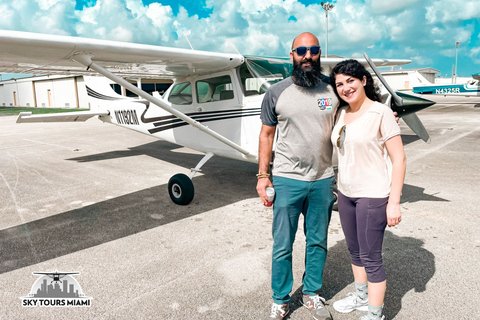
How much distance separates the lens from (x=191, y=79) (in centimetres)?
563

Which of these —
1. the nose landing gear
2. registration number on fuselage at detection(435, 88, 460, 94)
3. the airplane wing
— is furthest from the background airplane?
the nose landing gear

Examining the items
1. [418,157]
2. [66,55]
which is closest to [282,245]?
[66,55]

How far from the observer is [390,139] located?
1.94 metres

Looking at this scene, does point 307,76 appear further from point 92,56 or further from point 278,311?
point 92,56

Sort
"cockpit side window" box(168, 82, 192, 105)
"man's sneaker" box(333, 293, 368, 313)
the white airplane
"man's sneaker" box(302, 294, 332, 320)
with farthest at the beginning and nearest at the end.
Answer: "cockpit side window" box(168, 82, 192, 105), the white airplane, "man's sneaker" box(333, 293, 368, 313), "man's sneaker" box(302, 294, 332, 320)

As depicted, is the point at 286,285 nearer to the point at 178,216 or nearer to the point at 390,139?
the point at 390,139

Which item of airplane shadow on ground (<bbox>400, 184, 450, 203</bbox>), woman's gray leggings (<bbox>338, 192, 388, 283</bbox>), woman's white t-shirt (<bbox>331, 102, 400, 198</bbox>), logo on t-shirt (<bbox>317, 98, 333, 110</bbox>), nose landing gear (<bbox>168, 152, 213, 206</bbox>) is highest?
logo on t-shirt (<bbox>317, 98, 333, 110</bbox>)

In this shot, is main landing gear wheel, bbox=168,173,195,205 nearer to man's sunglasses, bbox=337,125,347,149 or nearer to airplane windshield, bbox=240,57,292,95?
airplane windshield, bbox=240,57,292,95

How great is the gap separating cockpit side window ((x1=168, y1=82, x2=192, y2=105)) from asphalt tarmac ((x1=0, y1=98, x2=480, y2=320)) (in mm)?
1486

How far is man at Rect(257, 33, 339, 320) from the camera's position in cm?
221

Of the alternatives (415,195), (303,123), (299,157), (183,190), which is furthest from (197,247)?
(415,195)

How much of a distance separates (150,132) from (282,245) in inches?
203

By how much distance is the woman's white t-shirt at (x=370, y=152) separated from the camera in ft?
6.45

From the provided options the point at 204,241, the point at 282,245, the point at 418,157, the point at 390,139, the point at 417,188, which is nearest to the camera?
the point at 390,139
